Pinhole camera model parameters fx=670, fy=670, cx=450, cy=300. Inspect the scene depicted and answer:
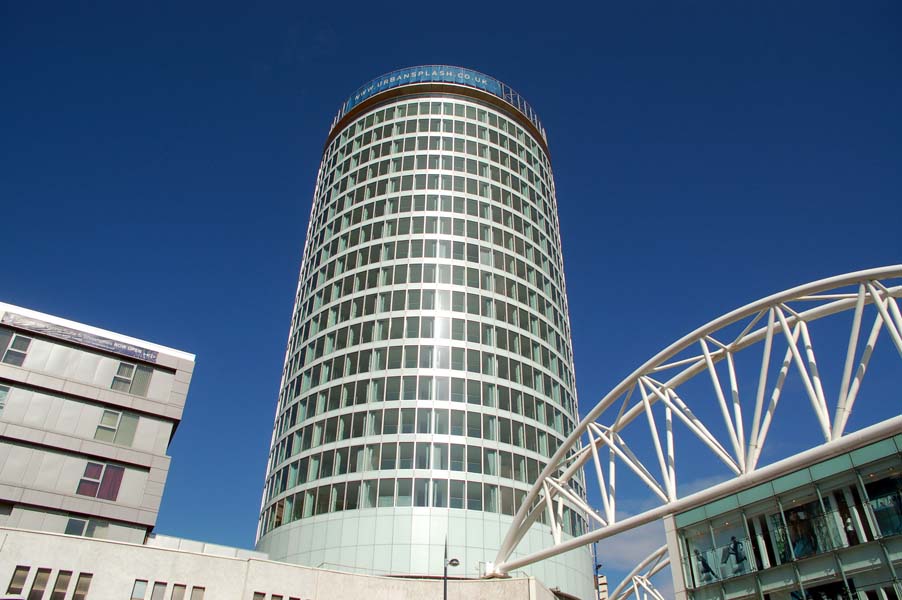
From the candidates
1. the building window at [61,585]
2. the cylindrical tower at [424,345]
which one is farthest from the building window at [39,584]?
the cylindrical tower at [424,345]

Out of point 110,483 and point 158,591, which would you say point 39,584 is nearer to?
point 158,591

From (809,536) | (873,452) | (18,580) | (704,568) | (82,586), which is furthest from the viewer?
(704,568)

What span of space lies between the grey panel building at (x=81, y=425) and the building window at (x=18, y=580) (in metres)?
4.30

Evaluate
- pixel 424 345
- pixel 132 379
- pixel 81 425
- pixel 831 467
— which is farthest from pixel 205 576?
pixel 424 345

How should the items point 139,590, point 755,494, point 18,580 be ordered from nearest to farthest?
point 18,580 → point 755,494 → point 139,590

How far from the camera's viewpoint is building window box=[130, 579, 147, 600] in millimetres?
35188

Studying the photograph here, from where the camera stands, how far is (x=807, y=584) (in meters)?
29.8

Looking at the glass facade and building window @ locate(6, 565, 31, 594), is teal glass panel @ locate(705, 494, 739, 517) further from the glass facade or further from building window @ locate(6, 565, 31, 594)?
building window @ locate(6, 565, 31, 594)

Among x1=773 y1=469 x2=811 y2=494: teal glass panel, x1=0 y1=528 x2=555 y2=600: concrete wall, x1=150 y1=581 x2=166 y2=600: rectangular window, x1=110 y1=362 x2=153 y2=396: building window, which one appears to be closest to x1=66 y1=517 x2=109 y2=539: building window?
x1=0 y1=528 x2=555 y2=600: concrete wall

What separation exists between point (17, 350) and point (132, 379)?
6651mm

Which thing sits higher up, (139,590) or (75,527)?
(75,527)

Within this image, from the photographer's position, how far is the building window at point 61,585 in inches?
1313

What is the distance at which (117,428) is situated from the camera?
41781 millimetres

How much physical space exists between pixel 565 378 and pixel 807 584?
50.7 m
